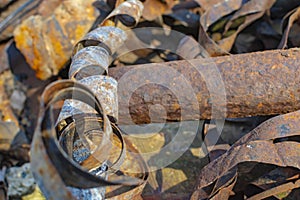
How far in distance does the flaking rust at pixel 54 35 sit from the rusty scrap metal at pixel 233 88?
47cm

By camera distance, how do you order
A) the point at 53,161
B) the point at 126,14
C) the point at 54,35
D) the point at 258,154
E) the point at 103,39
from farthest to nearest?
1. the point at 54,35
2. the point at 126,14
3. the point at 103,39
4. the point at 258,154
5. the point at 53,161

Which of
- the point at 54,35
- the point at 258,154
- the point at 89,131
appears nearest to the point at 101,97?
the point at 89,131

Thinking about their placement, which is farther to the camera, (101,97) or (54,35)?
(54,35)

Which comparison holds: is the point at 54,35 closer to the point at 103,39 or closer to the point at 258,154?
the point at 103,39

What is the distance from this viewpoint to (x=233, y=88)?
1.00 metres

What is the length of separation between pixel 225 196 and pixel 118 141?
0.87 feet

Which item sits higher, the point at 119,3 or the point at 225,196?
the point at 119,3

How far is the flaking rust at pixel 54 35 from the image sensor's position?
1476 millimetres

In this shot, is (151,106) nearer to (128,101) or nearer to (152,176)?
(128,101)

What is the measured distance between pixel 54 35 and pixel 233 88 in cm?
76

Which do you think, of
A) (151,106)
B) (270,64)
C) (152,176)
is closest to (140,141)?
(152,176)

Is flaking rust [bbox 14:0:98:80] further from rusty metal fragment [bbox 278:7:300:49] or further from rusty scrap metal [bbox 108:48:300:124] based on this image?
rusty metal fragment [bbox 278:7:300:49]

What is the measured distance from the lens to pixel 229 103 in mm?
1013

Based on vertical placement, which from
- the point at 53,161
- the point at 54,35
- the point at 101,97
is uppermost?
the point at 53,161
